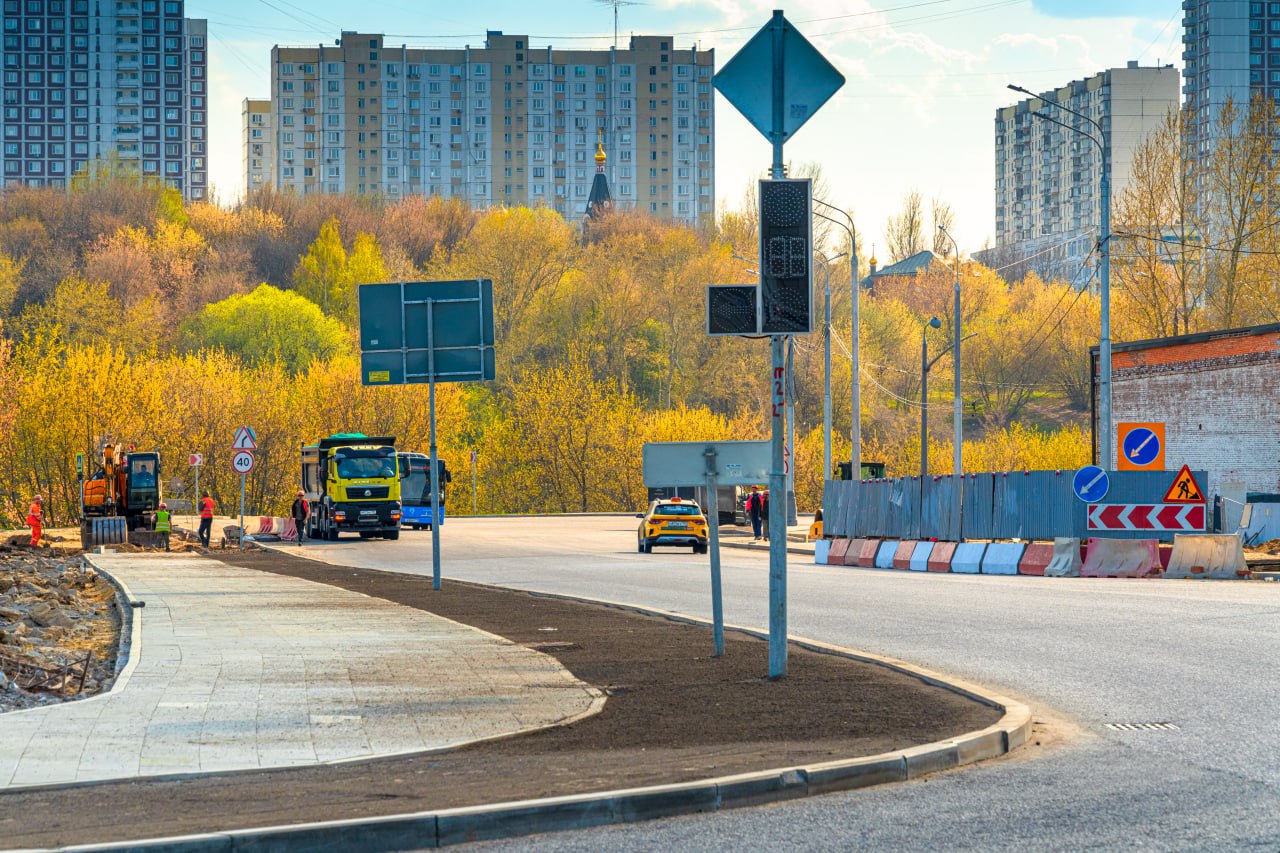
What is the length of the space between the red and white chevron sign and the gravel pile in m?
18.8

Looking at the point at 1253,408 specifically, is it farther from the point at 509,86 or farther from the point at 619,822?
the point at 509,86

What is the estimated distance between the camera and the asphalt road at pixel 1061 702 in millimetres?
7039

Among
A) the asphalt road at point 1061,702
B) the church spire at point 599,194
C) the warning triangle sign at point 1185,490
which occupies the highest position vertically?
the church spire at point 599,194

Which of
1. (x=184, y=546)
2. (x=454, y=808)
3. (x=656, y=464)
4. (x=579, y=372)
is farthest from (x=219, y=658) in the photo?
(x=579, y=372)

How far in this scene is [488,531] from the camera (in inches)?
2151

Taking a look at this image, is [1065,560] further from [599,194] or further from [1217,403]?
[599,194]

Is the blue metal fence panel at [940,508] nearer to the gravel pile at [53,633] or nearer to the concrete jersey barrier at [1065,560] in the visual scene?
the concrete jersey barrier at [1065,560]

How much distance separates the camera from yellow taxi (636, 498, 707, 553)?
40.5 m

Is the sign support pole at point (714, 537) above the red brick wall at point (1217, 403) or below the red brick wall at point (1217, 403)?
below

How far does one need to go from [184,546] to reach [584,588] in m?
25.7

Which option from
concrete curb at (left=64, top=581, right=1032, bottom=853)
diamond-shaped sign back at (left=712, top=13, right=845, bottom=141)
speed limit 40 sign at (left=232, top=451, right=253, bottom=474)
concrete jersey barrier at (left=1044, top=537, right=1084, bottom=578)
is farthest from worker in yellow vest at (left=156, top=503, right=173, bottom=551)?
concrete curb at (left=64, top=581, right=1032, bottom=853)

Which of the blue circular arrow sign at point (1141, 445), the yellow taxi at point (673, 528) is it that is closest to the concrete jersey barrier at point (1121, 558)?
the blue circular arrow sign at point (1141, 445)

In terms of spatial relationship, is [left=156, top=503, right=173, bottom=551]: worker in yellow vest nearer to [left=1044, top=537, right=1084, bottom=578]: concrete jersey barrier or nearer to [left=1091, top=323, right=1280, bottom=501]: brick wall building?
[left=1044, top=537, right=1084, bottom=578]: concrete jersey barrier

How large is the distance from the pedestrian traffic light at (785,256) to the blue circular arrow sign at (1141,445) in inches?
746
